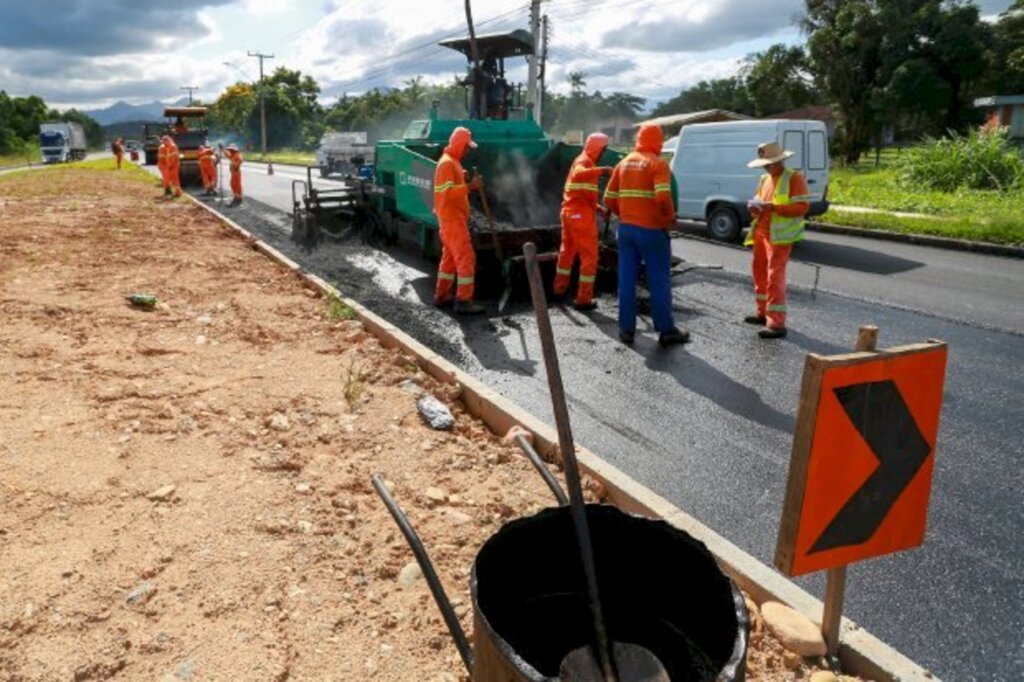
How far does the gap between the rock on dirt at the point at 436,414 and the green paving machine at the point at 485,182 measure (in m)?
3.51

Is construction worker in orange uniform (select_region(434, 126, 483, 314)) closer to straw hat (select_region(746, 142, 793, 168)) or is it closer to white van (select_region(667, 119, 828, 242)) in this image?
straw hat (select_region(746, 142, 793, 168))

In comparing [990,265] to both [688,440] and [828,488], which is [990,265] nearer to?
[688,440]

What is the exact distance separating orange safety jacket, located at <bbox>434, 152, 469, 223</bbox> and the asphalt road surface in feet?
3.44

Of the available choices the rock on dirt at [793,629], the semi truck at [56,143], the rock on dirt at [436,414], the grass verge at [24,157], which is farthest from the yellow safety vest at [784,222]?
the grass verge at [24,157]

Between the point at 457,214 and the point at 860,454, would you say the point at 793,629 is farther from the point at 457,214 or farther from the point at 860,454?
the point at 457,214

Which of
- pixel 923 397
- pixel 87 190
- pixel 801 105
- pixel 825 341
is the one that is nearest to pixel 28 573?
pixel 923 397

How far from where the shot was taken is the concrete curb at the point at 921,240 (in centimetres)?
1108

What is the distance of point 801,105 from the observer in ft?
138

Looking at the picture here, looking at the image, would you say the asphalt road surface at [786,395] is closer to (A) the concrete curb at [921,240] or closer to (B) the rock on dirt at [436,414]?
(B) the rock on dirt at [436,414]

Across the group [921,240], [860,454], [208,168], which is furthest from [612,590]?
[208,168]

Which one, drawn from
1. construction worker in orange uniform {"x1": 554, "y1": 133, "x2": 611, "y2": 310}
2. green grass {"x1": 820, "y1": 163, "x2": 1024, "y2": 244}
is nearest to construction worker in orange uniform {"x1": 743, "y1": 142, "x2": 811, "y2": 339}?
construction worker in orange uniform {"x1": 554, "y1": 133, "x2": 611, "y2": 310}

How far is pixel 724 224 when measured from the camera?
1245cm

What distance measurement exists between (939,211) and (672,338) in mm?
11437

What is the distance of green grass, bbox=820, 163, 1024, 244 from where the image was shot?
1186cm
